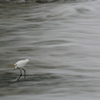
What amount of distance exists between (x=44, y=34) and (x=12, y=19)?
2.38 meters

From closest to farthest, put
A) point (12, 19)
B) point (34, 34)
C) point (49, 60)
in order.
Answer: point (49, 60) → point (34, 34) → point (12, 19)

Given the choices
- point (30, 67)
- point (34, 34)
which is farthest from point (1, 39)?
point (30, 67)

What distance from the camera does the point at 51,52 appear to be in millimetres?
5273

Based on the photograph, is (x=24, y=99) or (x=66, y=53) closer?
(x=24, y=99)

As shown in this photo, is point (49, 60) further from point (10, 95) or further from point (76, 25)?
point (76, 25)

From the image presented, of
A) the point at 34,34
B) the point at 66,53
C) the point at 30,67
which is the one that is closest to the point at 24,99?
the point at 30,67

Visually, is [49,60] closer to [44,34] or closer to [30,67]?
[30,67]

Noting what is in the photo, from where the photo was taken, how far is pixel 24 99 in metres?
3.17

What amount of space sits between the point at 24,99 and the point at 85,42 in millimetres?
3414

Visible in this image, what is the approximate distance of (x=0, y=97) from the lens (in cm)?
321

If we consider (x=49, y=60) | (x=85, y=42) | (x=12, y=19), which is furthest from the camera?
(x=12, y=19)

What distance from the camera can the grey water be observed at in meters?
3.39

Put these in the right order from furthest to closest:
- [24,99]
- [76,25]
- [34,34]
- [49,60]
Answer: [76,25] → [34,34] → [49,60] → [24,99]

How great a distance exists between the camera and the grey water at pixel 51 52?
3.39 meters
